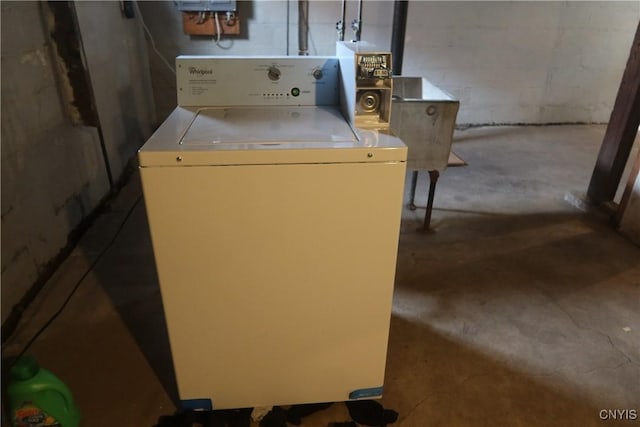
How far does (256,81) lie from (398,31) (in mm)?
2579

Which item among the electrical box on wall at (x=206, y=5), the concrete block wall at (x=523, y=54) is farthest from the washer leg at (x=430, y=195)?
the electrical box on wall at (x=206, y=5)

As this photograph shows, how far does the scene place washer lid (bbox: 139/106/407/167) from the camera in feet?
3.37

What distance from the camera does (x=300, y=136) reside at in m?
1.15

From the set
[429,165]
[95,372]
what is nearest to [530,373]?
[429,165]

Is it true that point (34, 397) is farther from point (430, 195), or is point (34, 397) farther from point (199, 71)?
point (430, 195)

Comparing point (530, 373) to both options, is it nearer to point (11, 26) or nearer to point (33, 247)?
point (33, 247)

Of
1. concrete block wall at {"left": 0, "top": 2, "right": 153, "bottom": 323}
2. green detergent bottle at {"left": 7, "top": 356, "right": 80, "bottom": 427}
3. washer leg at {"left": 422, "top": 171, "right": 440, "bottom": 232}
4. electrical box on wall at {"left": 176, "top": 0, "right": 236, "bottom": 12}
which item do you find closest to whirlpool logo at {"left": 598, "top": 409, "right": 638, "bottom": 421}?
washer leg at {"left": 422, "top": 171, "right": 440, "bottom": 232}

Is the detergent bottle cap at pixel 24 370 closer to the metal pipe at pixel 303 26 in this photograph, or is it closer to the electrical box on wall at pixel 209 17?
the electrical box on wall at pixel 209 17

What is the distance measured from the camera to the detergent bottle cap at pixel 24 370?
4.03ft

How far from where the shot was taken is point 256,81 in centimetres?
148

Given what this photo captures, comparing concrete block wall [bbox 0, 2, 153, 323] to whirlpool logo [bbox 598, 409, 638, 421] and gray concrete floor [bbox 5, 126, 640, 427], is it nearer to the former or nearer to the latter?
gray concrete floor [bbox 5, 126, 640, 427]

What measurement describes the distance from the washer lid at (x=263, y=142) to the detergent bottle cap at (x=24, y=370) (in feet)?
2.32

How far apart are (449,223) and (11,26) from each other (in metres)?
2.31

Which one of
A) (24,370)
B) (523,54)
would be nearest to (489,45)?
(523,54)
